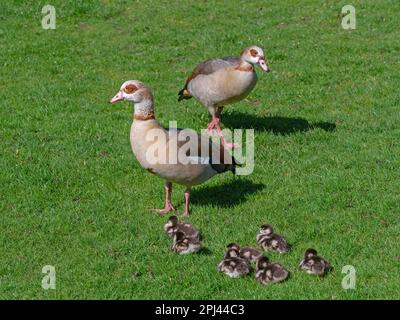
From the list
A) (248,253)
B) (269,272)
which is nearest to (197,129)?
(248,253)

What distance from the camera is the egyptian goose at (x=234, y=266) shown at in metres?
8.99

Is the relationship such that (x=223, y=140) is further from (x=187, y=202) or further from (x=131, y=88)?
(x=131, y=88)

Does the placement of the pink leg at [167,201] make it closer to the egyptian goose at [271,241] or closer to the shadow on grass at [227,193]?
the shadow on grass at [227,193]

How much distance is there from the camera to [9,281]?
363 inches

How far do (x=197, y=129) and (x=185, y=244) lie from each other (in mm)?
4677

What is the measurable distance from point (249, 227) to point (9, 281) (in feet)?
10.1

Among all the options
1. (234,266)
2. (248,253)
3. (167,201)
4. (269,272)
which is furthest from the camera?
(167,201)

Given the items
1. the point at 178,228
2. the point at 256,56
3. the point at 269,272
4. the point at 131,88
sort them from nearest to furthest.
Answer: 1. the point at 269,272
2. the point at 178,228
3. the point at 131,88
4. the point at 256,56

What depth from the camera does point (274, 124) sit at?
545 inches

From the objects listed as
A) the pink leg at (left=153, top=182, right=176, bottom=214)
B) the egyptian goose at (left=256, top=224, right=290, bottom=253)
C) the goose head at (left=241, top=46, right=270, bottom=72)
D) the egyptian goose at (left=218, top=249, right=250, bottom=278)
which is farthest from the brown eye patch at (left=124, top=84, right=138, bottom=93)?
the goose head at (left=241, top=46, right=270, bottom=72)

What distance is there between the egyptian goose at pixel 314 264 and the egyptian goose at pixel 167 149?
214cm

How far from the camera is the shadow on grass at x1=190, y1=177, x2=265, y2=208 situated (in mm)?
11164

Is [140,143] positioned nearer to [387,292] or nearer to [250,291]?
[250,291]

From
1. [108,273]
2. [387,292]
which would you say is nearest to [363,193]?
[387,292]
